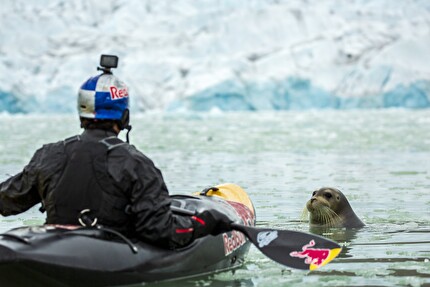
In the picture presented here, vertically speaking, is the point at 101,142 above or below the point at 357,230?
above

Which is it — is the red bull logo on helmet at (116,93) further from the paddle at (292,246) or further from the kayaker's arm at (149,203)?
the paddle at (292,246)

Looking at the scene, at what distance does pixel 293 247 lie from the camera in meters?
4.18

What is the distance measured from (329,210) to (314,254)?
2.50 meters

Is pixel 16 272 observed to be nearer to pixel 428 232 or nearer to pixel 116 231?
pixel 116 231

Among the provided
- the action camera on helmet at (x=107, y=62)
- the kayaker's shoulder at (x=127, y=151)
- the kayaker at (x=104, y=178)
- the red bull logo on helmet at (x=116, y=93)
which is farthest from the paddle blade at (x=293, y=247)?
the action camera on helmet at (x=107, y=62)

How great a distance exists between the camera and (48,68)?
4009 cm

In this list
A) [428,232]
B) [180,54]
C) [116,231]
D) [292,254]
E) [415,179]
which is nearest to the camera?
[116,231]

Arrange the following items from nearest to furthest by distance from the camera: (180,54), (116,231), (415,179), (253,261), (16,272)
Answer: (16,272) < (116,231) < (253,261) < (415,179) < (180,54)

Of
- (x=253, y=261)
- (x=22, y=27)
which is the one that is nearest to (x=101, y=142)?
(x=253, y=261)

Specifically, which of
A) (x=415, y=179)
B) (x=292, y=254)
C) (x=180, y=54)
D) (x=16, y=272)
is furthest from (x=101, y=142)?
(x=180, y=54)

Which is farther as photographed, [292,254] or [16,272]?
[292,254]

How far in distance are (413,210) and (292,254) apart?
346 centimetres

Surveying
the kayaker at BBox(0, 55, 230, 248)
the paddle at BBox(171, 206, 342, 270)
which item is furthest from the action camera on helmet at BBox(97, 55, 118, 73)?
the paddle at BBox(171, 206, 342, 270)

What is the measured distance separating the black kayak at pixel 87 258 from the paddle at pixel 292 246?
0.25 m
